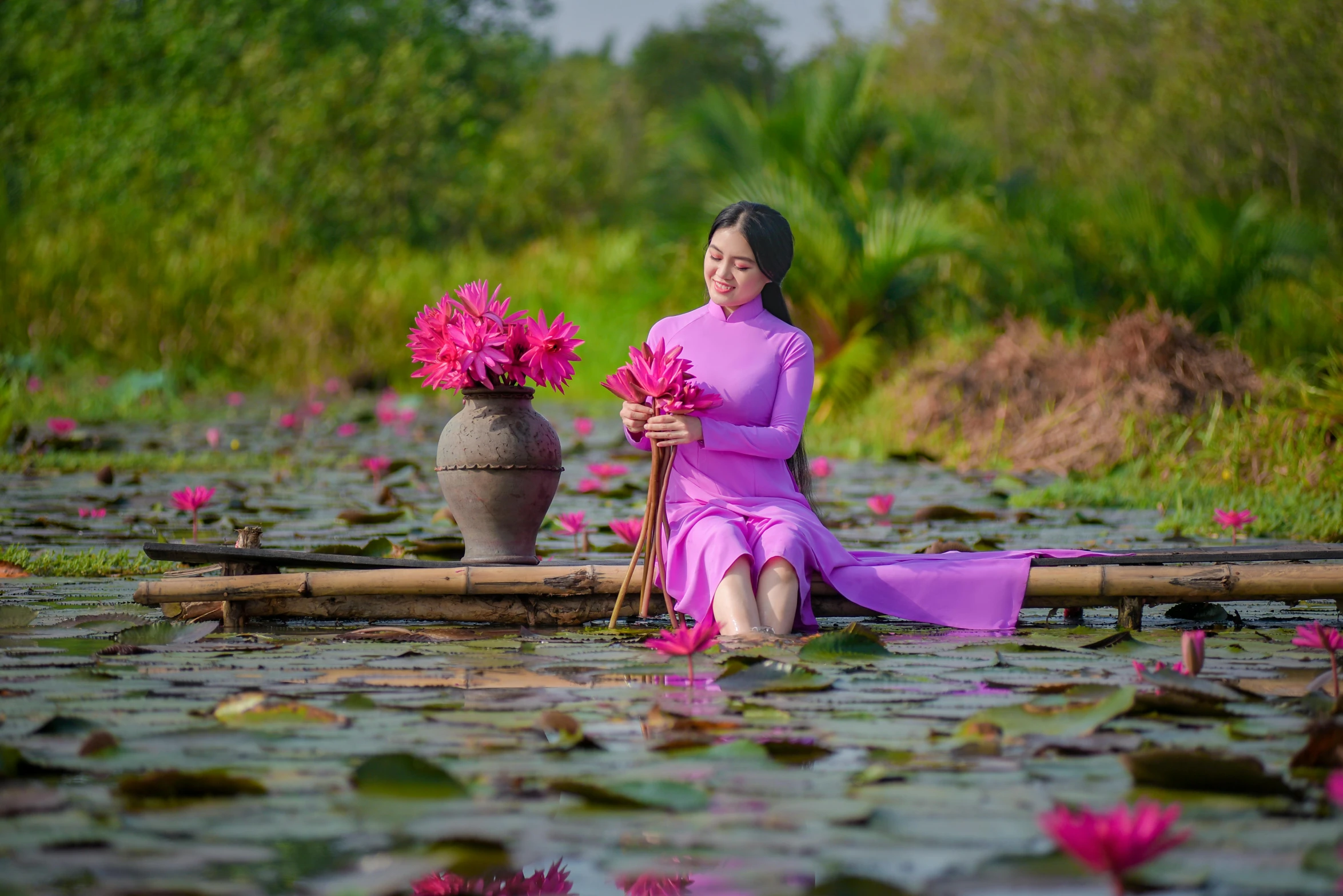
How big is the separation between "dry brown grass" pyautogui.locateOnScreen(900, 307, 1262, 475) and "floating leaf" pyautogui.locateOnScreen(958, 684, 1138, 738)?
16.8 feet

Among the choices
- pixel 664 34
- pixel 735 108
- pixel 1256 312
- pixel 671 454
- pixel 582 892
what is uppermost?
pixel 664 34

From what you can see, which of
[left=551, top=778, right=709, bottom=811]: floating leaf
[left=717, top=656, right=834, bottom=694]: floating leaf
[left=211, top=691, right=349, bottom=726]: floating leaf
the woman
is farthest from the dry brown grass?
A: [left=551, top=778, right=709, bottom=811]: floating leaf

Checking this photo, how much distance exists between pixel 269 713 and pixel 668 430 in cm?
123

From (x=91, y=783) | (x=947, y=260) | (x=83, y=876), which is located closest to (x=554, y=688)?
(x=91, y=783)

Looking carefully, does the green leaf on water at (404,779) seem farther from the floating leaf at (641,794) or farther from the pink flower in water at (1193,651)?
the pink flower in water at (1193,651)

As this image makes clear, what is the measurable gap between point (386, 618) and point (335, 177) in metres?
19.2

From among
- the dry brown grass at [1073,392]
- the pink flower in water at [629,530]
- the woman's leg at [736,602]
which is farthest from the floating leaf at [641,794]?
the dry brown grass at [1073,392]

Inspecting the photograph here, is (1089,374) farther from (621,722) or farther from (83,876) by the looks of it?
(83,876)

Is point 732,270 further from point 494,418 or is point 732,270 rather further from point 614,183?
point 614,183

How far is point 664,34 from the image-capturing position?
5100 centimetres

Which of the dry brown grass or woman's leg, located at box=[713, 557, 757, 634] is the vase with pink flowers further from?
the dry brown grass

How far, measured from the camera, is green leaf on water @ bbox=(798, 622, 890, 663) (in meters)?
2.97

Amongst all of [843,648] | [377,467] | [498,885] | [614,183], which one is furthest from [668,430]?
[614,183]

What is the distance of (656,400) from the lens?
3260 mm
